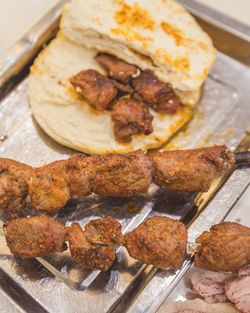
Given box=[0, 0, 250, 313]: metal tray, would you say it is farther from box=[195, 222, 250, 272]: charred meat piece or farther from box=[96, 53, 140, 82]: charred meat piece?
box=[96, 53, 140, 82]: charred meat piece

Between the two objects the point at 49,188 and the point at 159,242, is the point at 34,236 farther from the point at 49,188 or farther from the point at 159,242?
the point at 159,242

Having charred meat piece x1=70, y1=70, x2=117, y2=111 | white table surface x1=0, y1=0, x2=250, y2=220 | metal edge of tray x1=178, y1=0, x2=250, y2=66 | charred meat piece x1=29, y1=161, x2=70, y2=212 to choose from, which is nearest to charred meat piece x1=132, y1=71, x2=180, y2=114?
charred meat piece x1=70, y1=70, x2=117, y2=111

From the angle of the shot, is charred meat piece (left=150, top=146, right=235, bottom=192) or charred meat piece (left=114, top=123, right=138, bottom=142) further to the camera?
charred meat piece (left=114, top=123, right=138, bottom=142)

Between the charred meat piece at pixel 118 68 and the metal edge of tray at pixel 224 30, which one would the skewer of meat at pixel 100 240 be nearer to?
the charred meat piece at pixel 118 68

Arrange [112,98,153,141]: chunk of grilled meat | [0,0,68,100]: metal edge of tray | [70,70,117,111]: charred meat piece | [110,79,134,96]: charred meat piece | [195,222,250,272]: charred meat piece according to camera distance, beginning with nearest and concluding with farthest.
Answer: [195,222,250,272]: charred meat piece < [112,98,153,141]: chunk of grilled meat < [70,70,117,111]: charred meat piece < [110,79,134,96]: charred meat piece < [0,0,68,100]: metal edge of tray

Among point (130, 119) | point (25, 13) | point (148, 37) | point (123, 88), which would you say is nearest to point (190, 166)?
point (130, 119)

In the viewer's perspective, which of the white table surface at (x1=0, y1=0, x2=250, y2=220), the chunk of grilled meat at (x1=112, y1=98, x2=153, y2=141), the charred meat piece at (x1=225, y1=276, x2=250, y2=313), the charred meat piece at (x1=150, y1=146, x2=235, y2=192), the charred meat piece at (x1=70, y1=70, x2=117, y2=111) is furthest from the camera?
the white table surface at (x1=0, y1=0, x2=250, y2=220)

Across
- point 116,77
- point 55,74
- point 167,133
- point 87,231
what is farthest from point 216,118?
point 87,231
